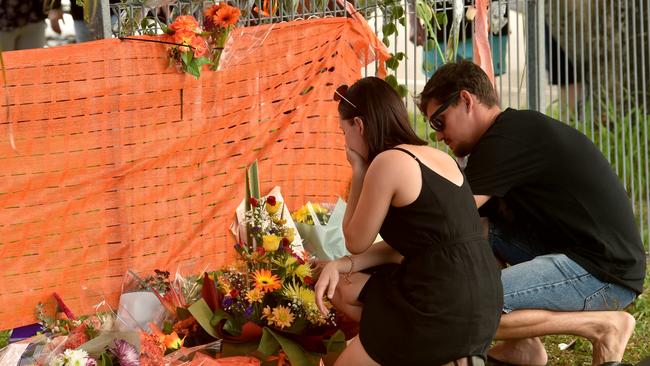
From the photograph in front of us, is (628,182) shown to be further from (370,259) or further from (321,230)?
(370,259)

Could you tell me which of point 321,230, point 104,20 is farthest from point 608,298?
point 104,20

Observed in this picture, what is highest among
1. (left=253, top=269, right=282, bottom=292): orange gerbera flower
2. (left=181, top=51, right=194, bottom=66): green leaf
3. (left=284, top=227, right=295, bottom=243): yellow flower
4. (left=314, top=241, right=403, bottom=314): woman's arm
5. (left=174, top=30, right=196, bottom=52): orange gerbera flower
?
(left=174, top=30, right=196, bottom=52): orange gerbera flower

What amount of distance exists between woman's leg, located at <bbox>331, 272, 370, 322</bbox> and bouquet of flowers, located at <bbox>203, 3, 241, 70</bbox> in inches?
50.3

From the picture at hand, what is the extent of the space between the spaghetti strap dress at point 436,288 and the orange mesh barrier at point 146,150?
1.29 metres

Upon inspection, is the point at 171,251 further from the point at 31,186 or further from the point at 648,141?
the point at 648,141

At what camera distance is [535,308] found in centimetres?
390

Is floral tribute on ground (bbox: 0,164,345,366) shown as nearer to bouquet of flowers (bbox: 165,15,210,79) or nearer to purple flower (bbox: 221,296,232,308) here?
purple flower (bbox: 221,296,232,308)

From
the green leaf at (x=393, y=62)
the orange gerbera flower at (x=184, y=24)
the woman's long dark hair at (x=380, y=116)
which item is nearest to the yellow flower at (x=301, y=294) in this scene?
the woman's long dark hair at (x=380, y=116)

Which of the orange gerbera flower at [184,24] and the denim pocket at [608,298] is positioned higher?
the orange gerbera flower at [184,24]

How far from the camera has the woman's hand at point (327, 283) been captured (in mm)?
3395

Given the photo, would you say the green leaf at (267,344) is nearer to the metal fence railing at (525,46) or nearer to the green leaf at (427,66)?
the metal fence railing at (525,46)

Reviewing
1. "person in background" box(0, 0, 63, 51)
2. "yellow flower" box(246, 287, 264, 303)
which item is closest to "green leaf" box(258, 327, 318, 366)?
"yellow flower" box(246, 287, 264, 303)

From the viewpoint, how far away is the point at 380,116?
132 inches

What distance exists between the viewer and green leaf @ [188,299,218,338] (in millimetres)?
3605
